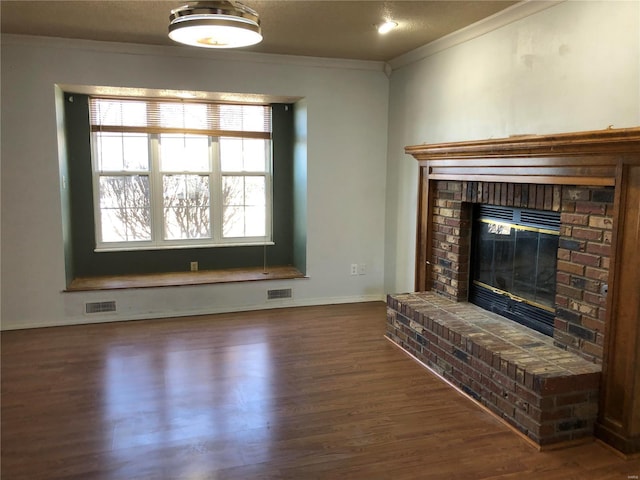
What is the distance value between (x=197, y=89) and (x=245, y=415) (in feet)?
10.2

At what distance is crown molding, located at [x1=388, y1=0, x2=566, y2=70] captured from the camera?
129 inches

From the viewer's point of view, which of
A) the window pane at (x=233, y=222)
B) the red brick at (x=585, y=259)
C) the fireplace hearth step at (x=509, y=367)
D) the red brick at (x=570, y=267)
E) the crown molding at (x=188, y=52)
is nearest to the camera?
the fireplace hearth step at (x=509, y=367)

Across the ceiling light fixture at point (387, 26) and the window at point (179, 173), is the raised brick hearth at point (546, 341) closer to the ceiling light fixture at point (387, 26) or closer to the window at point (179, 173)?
the ceiling light fixture at point (387, 26)

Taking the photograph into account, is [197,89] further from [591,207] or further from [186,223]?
[591,207]

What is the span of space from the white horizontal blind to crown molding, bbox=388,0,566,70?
1.54 m

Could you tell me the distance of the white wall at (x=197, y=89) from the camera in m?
4.38

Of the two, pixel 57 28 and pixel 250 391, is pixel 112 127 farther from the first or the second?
pixel 250 391

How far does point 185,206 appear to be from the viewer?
211 inches

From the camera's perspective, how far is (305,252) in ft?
17.4

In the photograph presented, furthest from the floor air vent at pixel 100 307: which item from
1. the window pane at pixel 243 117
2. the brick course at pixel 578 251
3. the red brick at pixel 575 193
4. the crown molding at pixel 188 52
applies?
the red brick at pixel 575 193

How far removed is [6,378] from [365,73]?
4066 mm

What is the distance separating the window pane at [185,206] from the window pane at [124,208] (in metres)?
0.20

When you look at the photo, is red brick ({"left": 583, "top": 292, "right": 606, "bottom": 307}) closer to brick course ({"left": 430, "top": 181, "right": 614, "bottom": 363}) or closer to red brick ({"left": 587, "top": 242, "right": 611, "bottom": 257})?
brick course ({"left": 430, "top": 181, "right": 614, "bottom": 363})

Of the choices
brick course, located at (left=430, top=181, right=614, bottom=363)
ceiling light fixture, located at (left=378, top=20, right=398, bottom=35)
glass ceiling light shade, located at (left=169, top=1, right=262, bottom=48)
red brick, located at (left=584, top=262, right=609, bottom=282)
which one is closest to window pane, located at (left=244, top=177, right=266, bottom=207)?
ceiling light fixture, located at (left=378, top=20, right=398, bottom=35)
